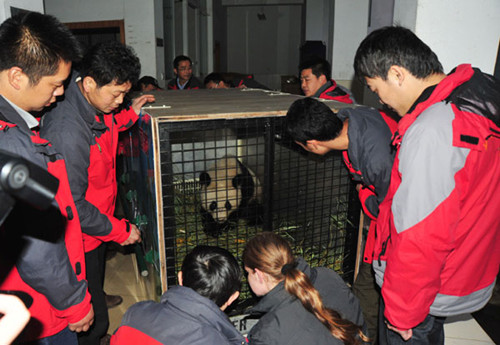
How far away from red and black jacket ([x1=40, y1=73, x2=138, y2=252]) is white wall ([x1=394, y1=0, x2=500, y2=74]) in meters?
1.93

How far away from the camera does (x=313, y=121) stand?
195cm

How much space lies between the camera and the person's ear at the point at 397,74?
4.89 feet

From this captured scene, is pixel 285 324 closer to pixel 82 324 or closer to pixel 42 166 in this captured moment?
pixel 82 324

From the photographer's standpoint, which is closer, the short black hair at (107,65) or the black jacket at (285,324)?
the black jacket at (285,324)

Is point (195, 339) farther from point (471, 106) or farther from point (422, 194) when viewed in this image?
point (471, 106)

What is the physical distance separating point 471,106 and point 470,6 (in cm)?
143

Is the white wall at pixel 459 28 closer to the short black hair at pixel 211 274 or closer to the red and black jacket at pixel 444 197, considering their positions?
the red and black jacket at pixel 444 197

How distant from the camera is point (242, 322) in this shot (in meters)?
2.36

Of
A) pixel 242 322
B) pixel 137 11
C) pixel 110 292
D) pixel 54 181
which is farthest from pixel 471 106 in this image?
pixel 137 11

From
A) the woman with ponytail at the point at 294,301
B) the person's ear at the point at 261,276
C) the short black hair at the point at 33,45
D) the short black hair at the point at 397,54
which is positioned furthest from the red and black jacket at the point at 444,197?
the short black hair at the point at 33,45

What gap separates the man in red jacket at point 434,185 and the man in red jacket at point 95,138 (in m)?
1.15

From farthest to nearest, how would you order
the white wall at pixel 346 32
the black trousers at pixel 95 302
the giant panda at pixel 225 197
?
the white wall at pixel 346 32
the giant panda at pixel 225 197
the black trousers at pixel 95 302

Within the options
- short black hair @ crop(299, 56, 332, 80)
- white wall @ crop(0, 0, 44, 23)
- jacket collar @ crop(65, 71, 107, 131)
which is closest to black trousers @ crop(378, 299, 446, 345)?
jacket collar @ crop(65, 71, 107, 131)

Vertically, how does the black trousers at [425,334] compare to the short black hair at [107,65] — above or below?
below
